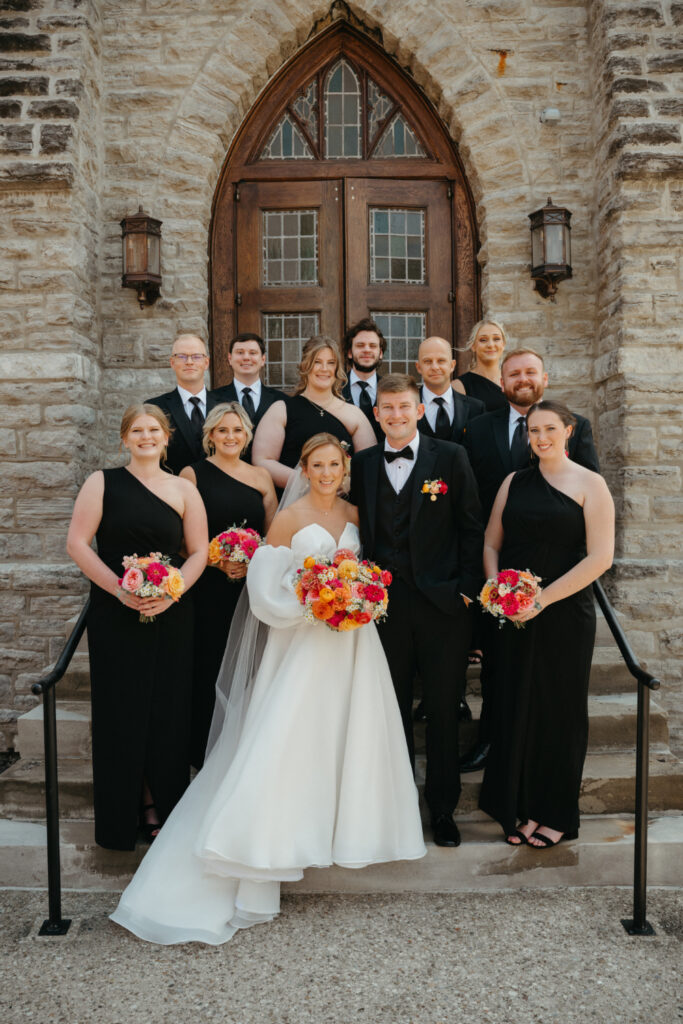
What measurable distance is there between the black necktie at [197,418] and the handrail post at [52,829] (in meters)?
1.75

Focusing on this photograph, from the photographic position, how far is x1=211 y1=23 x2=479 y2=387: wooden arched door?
21.2 ft

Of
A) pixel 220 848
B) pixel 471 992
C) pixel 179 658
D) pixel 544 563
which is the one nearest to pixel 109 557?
pixel 179 658

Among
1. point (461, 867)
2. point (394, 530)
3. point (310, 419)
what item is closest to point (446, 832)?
point (461, 867)

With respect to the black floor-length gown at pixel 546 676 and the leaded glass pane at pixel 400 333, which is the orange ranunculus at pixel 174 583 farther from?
the leaded glass pane at pixel 400 333

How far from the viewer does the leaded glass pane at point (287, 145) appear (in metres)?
6.50

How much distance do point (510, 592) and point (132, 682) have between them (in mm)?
1763

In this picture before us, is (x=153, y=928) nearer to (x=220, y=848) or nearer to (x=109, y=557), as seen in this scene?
(x=220, y=848)

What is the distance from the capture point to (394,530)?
3.71m


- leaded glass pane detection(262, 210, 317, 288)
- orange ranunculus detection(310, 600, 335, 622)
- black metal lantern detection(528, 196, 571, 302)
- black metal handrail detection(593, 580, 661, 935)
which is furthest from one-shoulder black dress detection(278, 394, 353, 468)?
black metal lantern detection(528, 196, 571, 302)

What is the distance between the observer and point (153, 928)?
128 inches

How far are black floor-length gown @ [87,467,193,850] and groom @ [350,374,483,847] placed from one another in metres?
0.99

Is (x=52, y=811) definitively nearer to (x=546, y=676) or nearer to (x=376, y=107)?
(x=546, y=676)

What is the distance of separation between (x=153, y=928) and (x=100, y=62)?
5.99 metres

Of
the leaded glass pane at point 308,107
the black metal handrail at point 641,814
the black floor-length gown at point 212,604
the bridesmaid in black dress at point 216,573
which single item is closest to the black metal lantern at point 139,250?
the leaded glass pane at point 308,107
